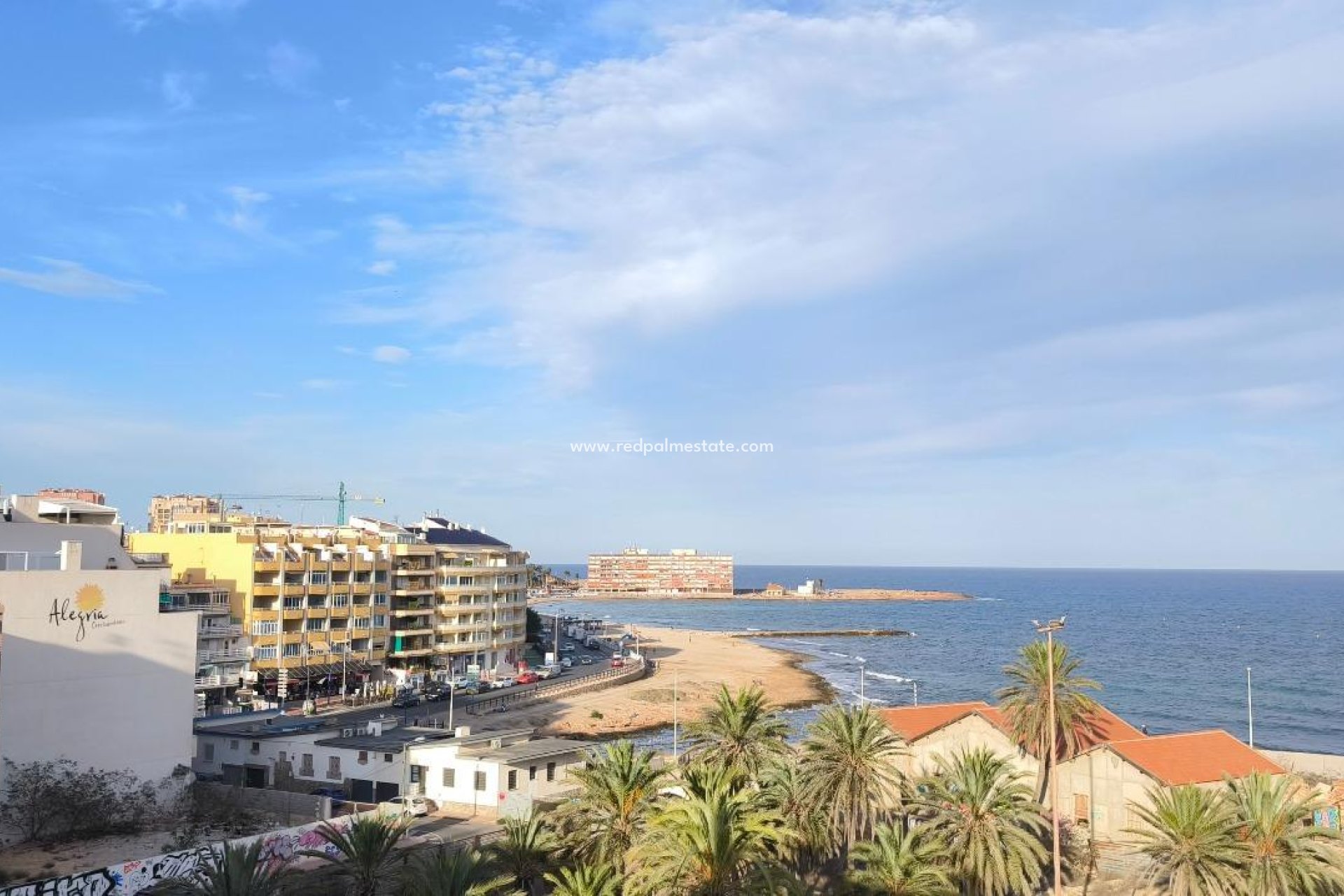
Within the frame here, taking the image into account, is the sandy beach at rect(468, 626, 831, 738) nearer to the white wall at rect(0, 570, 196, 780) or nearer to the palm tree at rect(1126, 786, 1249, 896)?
the white wall at rect(0, 570, 196, 780)

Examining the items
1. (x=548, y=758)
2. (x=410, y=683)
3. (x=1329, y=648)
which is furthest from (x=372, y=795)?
(x=1329, y=648)

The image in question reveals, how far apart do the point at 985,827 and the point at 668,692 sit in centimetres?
8708

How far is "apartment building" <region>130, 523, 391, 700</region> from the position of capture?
9938 cm

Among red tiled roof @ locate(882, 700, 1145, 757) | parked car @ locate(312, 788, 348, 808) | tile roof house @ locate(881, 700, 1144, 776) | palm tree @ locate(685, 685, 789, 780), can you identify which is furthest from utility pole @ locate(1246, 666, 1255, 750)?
parked car @ locate(312, 788, 348, 808)

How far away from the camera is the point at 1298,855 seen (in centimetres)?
3303

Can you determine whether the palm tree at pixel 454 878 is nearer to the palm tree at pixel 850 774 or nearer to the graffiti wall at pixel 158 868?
the graffiti wall at pixel 158 868

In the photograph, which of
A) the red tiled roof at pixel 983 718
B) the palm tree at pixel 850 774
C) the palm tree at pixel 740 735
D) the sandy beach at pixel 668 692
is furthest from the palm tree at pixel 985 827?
the sandy beach at pixel 668 692

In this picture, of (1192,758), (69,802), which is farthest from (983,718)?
(69,802)

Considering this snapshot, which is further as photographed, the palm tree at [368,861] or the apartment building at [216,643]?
the apartment building at [216,643]

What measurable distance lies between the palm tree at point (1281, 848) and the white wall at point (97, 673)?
170 ft

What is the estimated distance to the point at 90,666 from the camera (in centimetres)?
5403

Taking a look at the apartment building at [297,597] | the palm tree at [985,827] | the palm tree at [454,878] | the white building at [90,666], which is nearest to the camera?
the palm tree at [454,878]

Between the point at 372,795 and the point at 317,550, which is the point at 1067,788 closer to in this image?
the point at 372,795

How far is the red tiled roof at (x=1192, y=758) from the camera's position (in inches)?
1880
